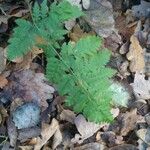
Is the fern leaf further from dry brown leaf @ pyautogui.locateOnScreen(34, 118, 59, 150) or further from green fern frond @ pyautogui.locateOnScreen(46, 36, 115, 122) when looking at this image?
dry brown leaf @ pyautogui.locateOnScreen(34, 118, 59, 150)

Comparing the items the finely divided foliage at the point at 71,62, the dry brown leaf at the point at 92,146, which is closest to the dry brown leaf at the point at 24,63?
the finely divided foliage at the point at 71,62

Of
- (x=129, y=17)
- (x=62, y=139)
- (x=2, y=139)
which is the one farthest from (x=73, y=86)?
(x=129, y=17)

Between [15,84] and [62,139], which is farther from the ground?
[15,84]

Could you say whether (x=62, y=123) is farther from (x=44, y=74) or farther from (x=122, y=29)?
(x=122, y=29)

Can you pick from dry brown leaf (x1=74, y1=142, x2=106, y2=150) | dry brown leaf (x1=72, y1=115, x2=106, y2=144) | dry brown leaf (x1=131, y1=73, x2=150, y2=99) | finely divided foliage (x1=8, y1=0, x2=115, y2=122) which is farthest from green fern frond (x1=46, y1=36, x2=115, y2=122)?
dry brown leaf (x1=131, y1=73, x2=150, y2=99)

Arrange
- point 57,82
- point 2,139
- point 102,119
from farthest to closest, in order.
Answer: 1. point 2,139
2. point 57,82
3. point 102,119

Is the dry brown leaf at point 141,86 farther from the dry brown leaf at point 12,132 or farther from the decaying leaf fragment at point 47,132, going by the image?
the dry brown leaf at point 12,132

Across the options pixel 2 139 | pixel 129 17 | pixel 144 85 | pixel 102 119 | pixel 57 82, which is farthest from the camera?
pixel 129 17
